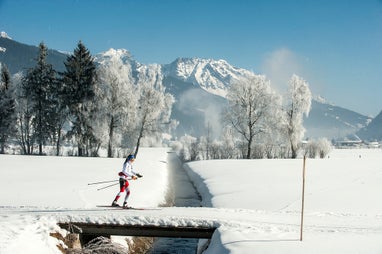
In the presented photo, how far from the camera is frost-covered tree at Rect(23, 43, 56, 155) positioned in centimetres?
4188

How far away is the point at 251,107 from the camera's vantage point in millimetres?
51219

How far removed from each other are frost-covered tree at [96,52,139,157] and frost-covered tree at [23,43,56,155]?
250 inches

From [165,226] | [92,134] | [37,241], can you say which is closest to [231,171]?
[92,134]

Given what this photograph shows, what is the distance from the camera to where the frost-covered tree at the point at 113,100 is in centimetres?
4144

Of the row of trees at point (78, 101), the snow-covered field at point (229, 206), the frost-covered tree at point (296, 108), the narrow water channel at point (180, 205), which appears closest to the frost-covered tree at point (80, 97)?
the row of trees at point (78, 101)

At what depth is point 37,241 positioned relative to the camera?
37.6ft

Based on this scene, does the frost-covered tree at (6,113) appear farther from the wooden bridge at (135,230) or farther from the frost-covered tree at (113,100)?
the wooden bridge at (135,230)

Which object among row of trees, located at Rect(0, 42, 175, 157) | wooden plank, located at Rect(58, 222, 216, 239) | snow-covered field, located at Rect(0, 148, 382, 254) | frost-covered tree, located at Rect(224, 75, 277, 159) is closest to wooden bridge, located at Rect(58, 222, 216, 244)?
wooden plank, located at Rect(58, 222, 216, 239)

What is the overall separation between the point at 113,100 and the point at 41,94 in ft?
28.4

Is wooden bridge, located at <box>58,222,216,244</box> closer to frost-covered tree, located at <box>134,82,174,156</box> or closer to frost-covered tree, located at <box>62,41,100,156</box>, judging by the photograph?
frost-covered tree, located at <box>62,41,100,156</box>

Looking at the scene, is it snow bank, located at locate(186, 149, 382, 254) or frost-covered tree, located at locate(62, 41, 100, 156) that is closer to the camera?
snow bank, located at locate(186, 149, 382, 254)

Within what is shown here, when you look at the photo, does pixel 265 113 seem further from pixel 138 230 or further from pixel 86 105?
pixel 138 230

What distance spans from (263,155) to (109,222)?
2027 inches

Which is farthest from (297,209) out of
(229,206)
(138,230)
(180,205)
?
(138,230)
